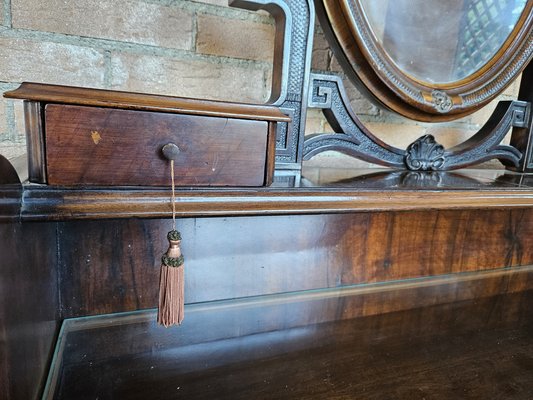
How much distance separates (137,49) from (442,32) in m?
0.52

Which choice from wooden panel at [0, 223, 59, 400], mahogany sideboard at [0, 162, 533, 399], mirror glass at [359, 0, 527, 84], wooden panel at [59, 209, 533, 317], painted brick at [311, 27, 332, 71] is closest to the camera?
wooden panel at [0, 223, 59, 400]

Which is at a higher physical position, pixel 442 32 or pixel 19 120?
pixel 442 32

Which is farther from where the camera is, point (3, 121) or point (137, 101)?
point (3, 121)

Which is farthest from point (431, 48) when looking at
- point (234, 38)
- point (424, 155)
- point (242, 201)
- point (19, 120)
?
point (19, 120)

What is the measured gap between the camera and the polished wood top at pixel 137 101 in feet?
1.22

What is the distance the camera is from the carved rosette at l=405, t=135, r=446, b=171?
2.32 ft

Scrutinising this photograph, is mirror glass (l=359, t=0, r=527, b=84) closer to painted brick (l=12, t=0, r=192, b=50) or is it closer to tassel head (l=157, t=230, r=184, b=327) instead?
painted brick (l=12, t=0, r=192, b=50)

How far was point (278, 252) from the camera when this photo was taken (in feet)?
2.09

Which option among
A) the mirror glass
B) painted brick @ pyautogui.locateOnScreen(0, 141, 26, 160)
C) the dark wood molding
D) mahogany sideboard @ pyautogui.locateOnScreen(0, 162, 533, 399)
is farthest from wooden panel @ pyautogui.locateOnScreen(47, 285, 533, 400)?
the mirror glass

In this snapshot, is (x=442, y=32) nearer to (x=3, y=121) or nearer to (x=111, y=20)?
(x=111, y=20)

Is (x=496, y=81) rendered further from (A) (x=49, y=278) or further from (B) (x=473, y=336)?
(A) (x=49, y=278)

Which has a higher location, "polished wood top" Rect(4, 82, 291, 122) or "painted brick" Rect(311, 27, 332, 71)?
"painted brick" Rect(311, 27, 332, 71)

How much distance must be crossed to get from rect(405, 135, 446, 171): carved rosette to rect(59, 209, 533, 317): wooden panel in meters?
0.08

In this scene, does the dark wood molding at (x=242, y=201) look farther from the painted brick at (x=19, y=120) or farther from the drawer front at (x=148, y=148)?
the painted brick at (x=19, y=120)
